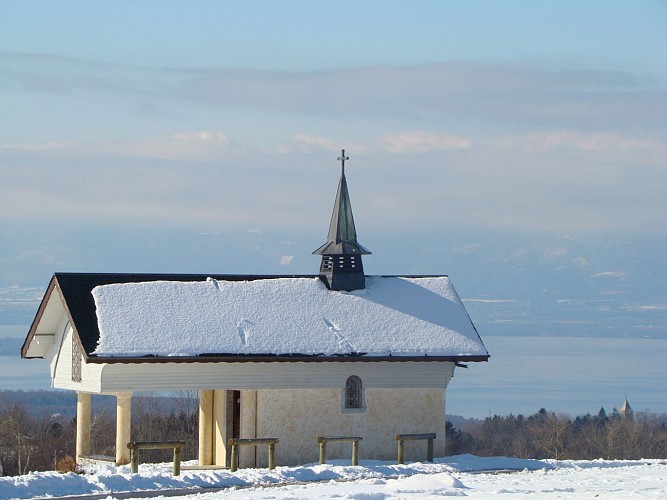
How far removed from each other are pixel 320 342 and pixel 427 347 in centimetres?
290

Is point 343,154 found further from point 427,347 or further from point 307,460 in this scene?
point 307,460

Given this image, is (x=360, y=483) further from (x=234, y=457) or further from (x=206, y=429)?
(x=206, y=429)

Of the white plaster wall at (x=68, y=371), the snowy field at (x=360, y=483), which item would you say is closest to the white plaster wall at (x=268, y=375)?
the white plaster wall at (x=68, y=371)

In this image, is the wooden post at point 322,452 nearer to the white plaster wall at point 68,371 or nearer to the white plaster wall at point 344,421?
the white plaster wall at point 344,421

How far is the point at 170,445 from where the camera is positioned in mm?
30453

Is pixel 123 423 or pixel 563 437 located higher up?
pixel 123 423

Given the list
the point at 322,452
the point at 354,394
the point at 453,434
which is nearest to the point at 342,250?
the point at 354,394

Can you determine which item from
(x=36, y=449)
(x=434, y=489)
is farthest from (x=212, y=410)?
(x=36, y=449)

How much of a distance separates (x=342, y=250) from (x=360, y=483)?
37.8ft

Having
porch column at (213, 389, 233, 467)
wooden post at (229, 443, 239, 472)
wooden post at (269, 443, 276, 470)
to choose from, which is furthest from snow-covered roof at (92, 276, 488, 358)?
wooden post at (269, 443, 276, 470)

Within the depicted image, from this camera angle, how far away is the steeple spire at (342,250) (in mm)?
38344

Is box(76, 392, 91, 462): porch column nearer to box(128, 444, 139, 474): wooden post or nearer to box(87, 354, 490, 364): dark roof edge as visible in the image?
box(87, 354, 490, 364): dark roof edge

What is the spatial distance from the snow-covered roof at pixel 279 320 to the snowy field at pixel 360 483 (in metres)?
3.26

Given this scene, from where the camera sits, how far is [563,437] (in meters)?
96.4
